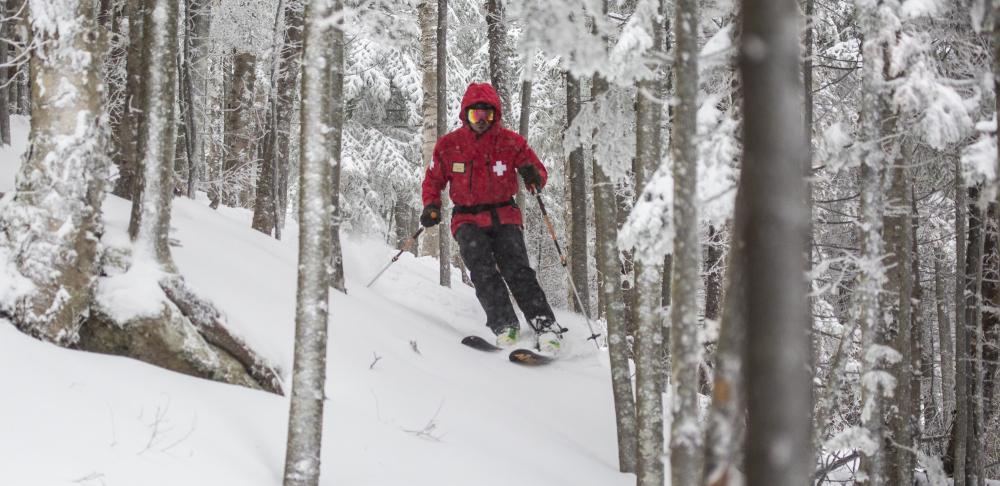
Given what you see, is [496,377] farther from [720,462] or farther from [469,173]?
[720,462]

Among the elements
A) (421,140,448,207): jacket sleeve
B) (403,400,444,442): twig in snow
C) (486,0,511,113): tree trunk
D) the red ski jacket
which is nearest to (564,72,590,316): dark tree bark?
the red ski jacket

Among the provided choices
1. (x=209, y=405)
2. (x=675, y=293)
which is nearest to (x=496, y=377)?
(x=209, y=405)

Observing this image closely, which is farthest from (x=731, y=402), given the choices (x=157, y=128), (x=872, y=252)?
(x=872, y=252)

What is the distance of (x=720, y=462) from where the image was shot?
1.08m

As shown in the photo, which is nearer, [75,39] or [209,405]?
[209,405]

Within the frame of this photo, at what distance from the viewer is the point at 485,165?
8.11 m

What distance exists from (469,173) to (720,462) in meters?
7.16

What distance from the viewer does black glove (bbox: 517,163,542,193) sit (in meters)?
7.89

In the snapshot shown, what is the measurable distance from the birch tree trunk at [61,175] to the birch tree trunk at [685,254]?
319 cm

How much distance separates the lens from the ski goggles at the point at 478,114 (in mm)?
8039

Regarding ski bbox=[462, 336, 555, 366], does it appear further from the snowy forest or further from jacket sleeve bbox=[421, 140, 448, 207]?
jacket sleeve bbox=[421, 140, 448, 207]

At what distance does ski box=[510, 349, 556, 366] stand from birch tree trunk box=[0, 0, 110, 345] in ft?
13.6

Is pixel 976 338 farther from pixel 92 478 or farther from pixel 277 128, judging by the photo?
pixel 92 478

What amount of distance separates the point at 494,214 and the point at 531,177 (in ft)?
1.90
